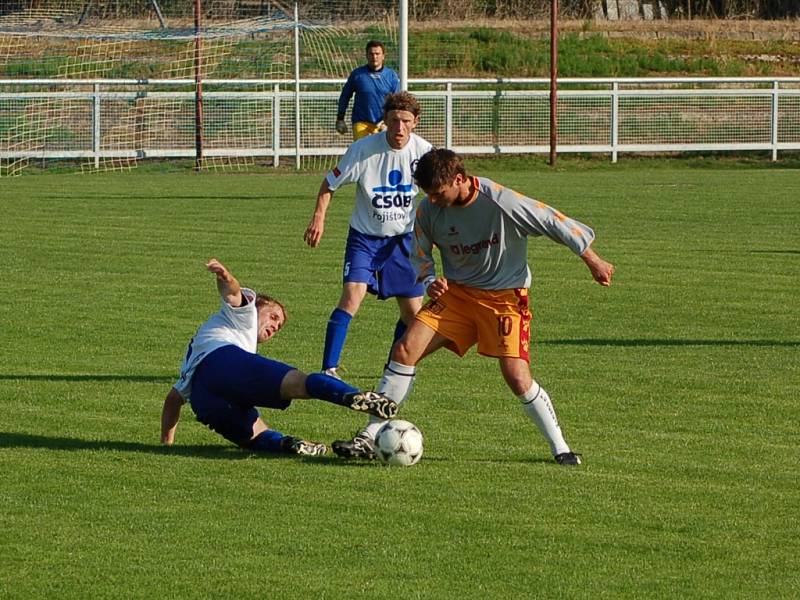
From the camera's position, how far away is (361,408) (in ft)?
22.7

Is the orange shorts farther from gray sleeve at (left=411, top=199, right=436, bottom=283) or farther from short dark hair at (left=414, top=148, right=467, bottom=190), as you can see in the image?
short dark hair at (left=414, top=148, right=467, bottom=190)

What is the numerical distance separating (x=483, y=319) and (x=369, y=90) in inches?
477

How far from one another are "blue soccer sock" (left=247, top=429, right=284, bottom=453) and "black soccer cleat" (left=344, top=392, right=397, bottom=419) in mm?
610

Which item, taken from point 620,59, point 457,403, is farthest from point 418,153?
point 620,59

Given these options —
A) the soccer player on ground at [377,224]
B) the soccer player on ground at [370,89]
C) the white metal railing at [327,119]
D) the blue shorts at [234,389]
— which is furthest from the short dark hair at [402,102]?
the white metal railing at [327,119]

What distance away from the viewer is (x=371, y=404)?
6906mm

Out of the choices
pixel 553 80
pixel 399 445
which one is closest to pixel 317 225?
pixel 399 445

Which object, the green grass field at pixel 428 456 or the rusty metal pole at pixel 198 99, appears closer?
the green grass field at pixel 428 456

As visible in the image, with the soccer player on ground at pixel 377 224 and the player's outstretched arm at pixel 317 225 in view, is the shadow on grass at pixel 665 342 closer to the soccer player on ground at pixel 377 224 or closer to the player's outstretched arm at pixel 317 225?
the soccer player on ground at pixel 377 224

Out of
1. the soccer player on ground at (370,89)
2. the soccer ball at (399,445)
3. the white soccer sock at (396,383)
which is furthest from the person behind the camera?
the soccer player on ground at (370,89)

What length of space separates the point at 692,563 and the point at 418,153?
451cm

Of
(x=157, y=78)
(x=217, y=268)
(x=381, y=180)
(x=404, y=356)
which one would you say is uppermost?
(x=157, y=78)

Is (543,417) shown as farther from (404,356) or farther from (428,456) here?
(404,356)

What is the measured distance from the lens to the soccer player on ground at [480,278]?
274 inches
